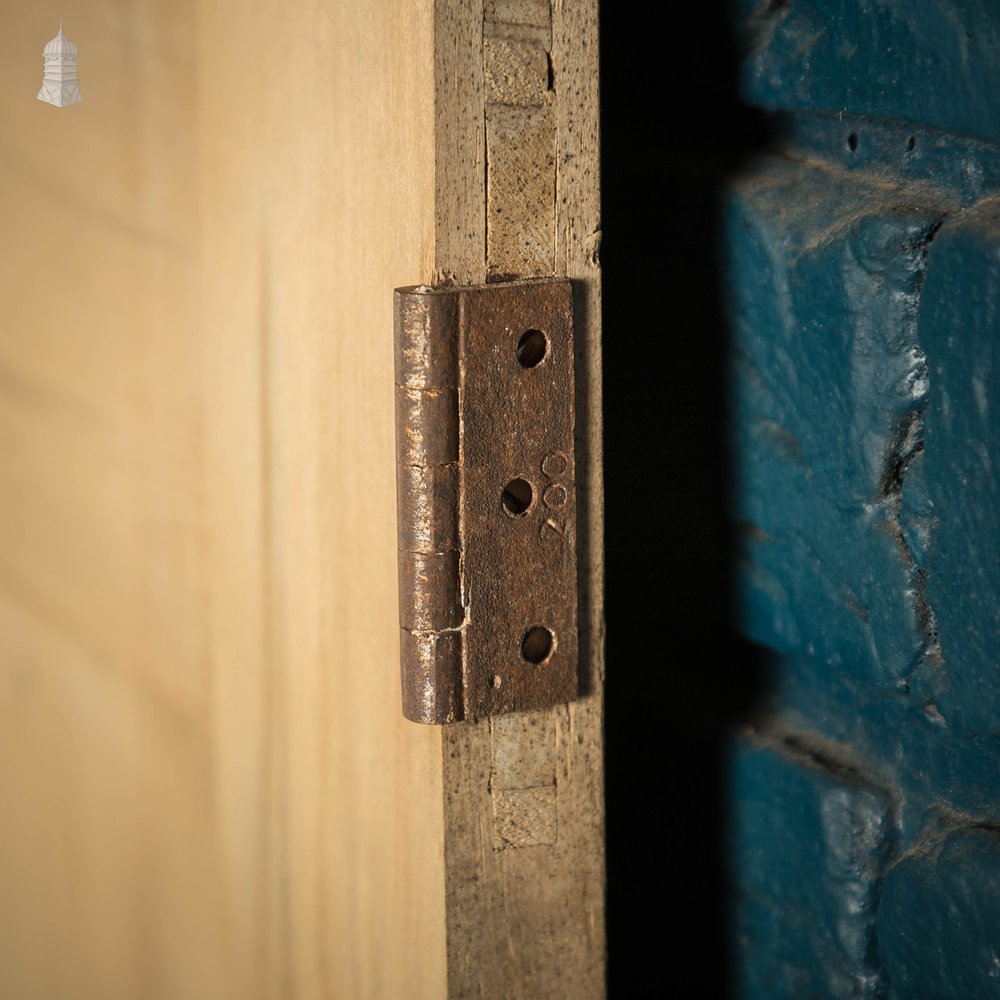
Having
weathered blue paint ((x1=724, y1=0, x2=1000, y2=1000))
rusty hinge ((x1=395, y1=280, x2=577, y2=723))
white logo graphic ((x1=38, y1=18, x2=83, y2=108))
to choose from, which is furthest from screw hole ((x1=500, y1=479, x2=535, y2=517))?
white logo graphic ((x1=38, y1=18, x2=83, y2=108))

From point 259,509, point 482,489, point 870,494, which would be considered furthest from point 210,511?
point 870,494

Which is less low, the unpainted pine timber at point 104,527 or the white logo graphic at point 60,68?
the white logo graphic at point 60,68

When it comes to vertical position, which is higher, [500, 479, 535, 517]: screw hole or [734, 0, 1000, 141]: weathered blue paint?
[734, 0, 1000, 141]: weathered blue paint

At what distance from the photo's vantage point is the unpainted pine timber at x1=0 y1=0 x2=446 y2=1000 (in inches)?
23.0

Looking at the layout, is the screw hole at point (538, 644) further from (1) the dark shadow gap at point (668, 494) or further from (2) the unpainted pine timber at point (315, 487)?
(1) the dark shadow gap at point (668, 494)

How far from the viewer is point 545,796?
575 millimetres

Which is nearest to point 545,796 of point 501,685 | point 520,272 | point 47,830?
point 501,685

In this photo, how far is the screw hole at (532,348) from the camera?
0.54 meters

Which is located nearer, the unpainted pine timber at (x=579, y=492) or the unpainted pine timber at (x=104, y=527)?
the unpainted pine timber at (x=579, y=492)

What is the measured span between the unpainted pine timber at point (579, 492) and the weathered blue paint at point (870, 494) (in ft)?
0.49

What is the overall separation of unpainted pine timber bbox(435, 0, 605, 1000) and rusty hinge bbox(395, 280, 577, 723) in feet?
0.05

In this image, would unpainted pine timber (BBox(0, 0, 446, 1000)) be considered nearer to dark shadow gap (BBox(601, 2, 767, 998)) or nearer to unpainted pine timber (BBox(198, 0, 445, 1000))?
unpainted pine timber (BBox(198, 0, 445, 1000))

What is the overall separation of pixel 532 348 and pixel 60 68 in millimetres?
290

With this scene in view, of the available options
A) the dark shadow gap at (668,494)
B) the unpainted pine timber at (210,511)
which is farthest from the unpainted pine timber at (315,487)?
the dark shadow gap at (668,494)
